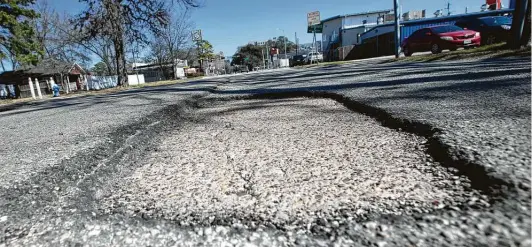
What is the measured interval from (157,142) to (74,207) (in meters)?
0.91

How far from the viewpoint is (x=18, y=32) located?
1605 cm

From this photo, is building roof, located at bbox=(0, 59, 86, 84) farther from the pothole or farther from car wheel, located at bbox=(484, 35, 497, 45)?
the pothole

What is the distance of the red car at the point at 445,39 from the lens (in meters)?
11.6

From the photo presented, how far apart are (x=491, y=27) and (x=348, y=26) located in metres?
32.5

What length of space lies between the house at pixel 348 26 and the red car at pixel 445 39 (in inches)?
1016

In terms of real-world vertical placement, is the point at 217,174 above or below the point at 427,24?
below

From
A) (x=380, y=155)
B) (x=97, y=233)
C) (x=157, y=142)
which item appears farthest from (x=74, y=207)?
(x=380, y=155)

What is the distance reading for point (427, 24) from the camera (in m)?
25.5

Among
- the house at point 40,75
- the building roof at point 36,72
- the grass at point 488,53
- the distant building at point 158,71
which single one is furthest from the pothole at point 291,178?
the distant building at point 158,71

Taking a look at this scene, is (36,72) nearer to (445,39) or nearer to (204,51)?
(204,51)

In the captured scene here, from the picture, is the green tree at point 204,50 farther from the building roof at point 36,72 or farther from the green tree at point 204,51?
the building roof at point 36,72

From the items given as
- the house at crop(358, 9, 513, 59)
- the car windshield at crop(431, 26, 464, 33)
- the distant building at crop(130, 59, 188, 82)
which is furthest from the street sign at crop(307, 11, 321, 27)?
the distant building at crop(130, 59, 188, 82)

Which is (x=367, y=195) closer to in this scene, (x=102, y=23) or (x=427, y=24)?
(x=102, y=23)

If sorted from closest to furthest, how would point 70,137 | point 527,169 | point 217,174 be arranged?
point 527,169 < point 217,174 < point 70,137
